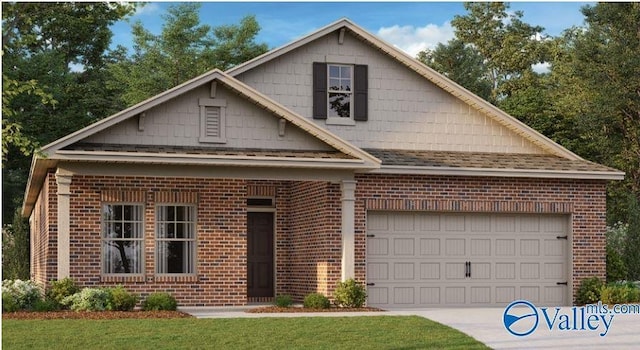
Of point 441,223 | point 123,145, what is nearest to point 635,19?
point 441,223

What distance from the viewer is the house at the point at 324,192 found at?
21.4 meters

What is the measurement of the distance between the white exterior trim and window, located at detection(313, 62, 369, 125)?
2.30 metres

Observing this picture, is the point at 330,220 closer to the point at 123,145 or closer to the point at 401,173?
the point at 401,173

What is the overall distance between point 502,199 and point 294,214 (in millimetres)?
4789

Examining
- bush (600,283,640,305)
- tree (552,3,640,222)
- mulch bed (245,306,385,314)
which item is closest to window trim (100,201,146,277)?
mulch bed (245,306,385,314)

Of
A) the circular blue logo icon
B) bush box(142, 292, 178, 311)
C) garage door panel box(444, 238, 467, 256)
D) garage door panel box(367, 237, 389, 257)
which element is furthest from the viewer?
garage door panel box(444, 238, 467, 256)

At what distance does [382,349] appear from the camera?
49.2 ft

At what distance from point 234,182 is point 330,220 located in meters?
2.24

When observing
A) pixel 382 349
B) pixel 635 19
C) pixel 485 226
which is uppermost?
pixel 635 19

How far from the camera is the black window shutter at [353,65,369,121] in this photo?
969 inches

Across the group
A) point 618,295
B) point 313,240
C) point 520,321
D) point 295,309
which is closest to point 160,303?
point 295,309

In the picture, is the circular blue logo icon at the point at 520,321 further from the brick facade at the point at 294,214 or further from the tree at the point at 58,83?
the tree at the point at 58,83

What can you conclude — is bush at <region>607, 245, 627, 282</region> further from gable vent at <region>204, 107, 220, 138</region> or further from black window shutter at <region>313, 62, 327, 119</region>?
gable vent at <region>204, 107, 220, 138</region>

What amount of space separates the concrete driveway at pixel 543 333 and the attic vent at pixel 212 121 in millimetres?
5218
